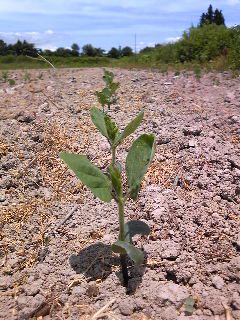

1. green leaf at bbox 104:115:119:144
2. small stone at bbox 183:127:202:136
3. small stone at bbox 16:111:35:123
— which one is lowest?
small stone at bbox 183:127:202:136

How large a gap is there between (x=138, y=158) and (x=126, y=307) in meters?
0.57

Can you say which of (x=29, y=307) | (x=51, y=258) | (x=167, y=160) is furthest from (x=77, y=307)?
(x=167, y=160)

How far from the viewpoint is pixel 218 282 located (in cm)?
178

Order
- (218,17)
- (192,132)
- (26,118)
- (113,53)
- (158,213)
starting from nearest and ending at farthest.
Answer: (158,213) < (192,132) < (26,118) < (113,53) < (218,17)

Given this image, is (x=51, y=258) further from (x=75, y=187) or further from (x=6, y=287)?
(x=75, y=187)

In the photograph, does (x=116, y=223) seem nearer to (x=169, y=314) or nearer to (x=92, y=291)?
(x=92, y=291)

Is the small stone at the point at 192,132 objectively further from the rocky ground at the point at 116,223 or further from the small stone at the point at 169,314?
the small stone at the point at 169,314

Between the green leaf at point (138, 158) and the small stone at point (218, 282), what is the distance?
1.56 feet

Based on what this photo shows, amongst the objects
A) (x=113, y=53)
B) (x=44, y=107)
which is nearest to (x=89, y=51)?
(x=113, y=53)

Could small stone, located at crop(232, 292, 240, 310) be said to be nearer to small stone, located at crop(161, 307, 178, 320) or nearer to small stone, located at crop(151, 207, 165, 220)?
small stone, located at crop(161, 307, 178, 320)

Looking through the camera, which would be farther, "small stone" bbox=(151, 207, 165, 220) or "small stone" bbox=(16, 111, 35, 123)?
"small stone" bbox=(16, 111, 35, 123)

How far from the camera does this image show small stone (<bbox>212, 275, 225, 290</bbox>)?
1766 mm

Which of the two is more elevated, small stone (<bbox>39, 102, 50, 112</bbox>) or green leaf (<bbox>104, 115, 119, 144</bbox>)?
green leaf (<bbox>104, 115, 119, 144</bbox>)

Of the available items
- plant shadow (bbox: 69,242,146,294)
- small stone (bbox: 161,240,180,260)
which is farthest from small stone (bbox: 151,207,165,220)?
plant shadow (bbox: 69,242,146,294)
